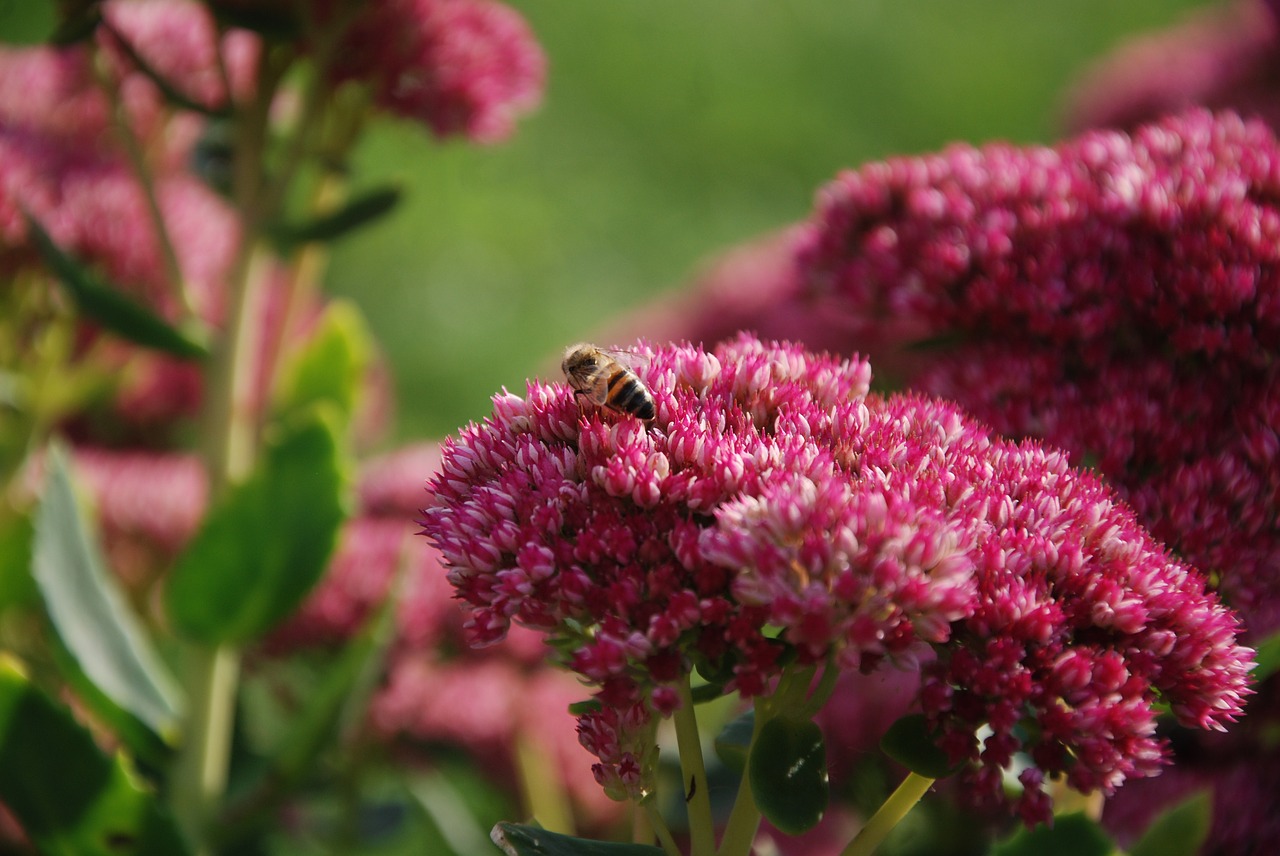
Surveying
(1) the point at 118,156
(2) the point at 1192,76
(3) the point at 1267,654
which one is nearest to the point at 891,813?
(3) the point at 1267,654

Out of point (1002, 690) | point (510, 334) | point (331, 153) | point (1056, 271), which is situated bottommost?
point (1002, 690)

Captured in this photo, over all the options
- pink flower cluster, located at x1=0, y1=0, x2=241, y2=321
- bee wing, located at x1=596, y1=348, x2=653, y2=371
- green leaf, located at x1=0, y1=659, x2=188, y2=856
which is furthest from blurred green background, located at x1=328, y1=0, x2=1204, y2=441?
bee wing, located at x1=596, y1=348, x2=653, y2=371

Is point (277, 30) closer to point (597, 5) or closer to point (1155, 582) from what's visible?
point (1155, 582)

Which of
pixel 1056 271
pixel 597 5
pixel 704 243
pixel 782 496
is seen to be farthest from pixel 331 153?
pixel 597 5

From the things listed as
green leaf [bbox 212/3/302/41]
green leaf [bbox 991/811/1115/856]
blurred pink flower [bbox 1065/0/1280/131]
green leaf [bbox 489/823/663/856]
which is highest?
blurred pink flower [bbox 1065/0/1280/131]

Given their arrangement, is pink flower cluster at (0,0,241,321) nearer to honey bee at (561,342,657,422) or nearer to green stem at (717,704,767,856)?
honey bee at (561,342,657,422)

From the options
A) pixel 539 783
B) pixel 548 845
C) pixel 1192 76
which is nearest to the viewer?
pixel 548 845

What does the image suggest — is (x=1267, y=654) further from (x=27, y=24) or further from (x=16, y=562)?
(x=27, y=24)
